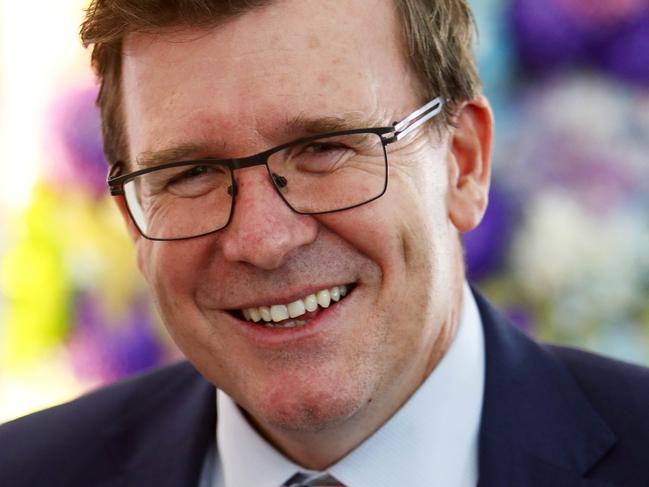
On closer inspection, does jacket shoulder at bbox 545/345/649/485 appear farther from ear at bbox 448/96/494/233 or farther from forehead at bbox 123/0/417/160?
forehead at bbox 123/0/417/160

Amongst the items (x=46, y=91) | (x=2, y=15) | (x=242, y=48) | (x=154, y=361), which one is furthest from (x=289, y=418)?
(x=2, y=15)

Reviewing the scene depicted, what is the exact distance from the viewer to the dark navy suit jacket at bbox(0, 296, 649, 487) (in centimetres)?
200

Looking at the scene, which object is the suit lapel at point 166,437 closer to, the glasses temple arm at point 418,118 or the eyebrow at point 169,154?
the eyebrow at point 169,154

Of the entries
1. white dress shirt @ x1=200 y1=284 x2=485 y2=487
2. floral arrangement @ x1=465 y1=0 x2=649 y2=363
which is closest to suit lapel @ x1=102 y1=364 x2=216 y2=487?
white dress shirt @ x1=200 y1=284 x2=485 y2=487

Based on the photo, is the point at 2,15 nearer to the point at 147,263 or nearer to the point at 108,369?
the point at 108,369

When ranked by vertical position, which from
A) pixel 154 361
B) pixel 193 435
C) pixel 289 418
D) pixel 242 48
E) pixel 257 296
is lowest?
pixel 154 361

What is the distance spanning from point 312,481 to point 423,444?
25cm

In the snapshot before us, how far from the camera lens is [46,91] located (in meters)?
3.46

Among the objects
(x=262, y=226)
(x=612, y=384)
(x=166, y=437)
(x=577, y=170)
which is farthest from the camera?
(x=577, y=170)

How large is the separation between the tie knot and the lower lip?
1.08ft

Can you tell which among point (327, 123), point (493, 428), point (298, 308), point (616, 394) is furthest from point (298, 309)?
point (616, 394)

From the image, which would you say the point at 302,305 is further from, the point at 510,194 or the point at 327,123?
the point at 510,194

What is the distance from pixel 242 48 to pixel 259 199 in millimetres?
288

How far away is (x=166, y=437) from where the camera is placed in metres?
2.37
